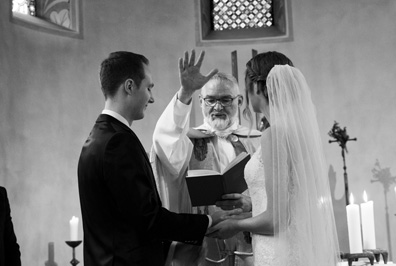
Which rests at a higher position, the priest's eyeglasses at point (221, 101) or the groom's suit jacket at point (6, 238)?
the priest's eyeglasses at point (221, 101)

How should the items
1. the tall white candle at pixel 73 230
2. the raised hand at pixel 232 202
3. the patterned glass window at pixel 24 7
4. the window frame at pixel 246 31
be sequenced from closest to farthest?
the raised hand at pixel 232 202 → the tall white candle at pixel 73 230 → the patterned glass window at pixel 24 7 → the window frame at pixel 246 31

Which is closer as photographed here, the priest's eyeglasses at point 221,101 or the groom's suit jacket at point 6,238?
the groom's suit jacket at point 6,238

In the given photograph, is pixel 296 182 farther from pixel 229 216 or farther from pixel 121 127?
pixel 121 127

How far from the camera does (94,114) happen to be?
8.25 m

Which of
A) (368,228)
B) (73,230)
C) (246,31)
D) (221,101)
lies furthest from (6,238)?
(246,31)

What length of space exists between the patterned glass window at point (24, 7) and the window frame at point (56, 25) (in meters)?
0.16

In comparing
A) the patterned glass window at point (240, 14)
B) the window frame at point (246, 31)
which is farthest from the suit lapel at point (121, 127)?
the patterned glass window at point (240, 14)

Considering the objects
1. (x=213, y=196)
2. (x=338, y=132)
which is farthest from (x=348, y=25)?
(x=213, y=196)

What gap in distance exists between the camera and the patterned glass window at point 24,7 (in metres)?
8.16

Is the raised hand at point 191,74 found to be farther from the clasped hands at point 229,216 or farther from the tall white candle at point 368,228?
the tall white candle at point 368,228

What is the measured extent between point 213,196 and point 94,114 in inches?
191

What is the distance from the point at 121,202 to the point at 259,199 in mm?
893

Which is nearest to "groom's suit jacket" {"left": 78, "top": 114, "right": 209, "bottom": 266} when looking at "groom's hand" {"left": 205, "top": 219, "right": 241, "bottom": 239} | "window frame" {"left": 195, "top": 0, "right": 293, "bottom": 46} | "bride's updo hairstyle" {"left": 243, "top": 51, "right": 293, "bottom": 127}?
"groom's hand" {"left": 205, "top": 219, "right": 241, "bottom": 239}

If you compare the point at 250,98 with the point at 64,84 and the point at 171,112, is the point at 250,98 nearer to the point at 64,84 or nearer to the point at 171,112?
the point at 171,112
